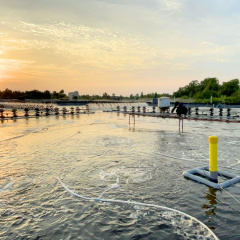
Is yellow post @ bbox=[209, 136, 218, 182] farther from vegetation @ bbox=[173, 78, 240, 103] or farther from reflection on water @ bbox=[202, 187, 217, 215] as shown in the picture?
vegetation @ bbox=[173, 78, 240, 103]

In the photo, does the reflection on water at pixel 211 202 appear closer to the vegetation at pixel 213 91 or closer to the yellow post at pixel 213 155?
the yellow post at pixel 213 155

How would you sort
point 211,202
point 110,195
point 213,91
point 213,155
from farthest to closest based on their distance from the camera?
point 213,91 < point 213,155 < point 110,195 < point 211,202

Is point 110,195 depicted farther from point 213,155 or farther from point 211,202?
point 213,155

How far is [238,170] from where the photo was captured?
26.4 feet

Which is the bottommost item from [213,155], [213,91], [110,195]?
[110,195]

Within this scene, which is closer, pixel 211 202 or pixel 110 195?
pixel 211 202

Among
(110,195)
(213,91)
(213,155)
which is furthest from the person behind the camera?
(213,91)

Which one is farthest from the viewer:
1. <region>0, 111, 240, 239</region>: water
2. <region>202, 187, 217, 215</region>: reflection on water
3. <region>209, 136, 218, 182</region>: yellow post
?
<region>209, 136, 218, 182</region>: yellow post

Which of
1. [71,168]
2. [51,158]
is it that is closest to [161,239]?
[71,168]

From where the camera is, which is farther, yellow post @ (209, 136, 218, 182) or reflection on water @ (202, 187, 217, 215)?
yellow post @ (209, 136, 218, 182)

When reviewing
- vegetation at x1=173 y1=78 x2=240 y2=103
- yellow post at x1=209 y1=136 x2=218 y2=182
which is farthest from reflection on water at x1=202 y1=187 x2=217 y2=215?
vegetation at x1=173 y1=78 x2=240 y2=103

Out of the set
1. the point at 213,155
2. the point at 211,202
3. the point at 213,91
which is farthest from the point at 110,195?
the point at 213,91

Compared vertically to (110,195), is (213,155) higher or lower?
higher

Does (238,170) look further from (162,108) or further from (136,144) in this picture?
(162,108)
